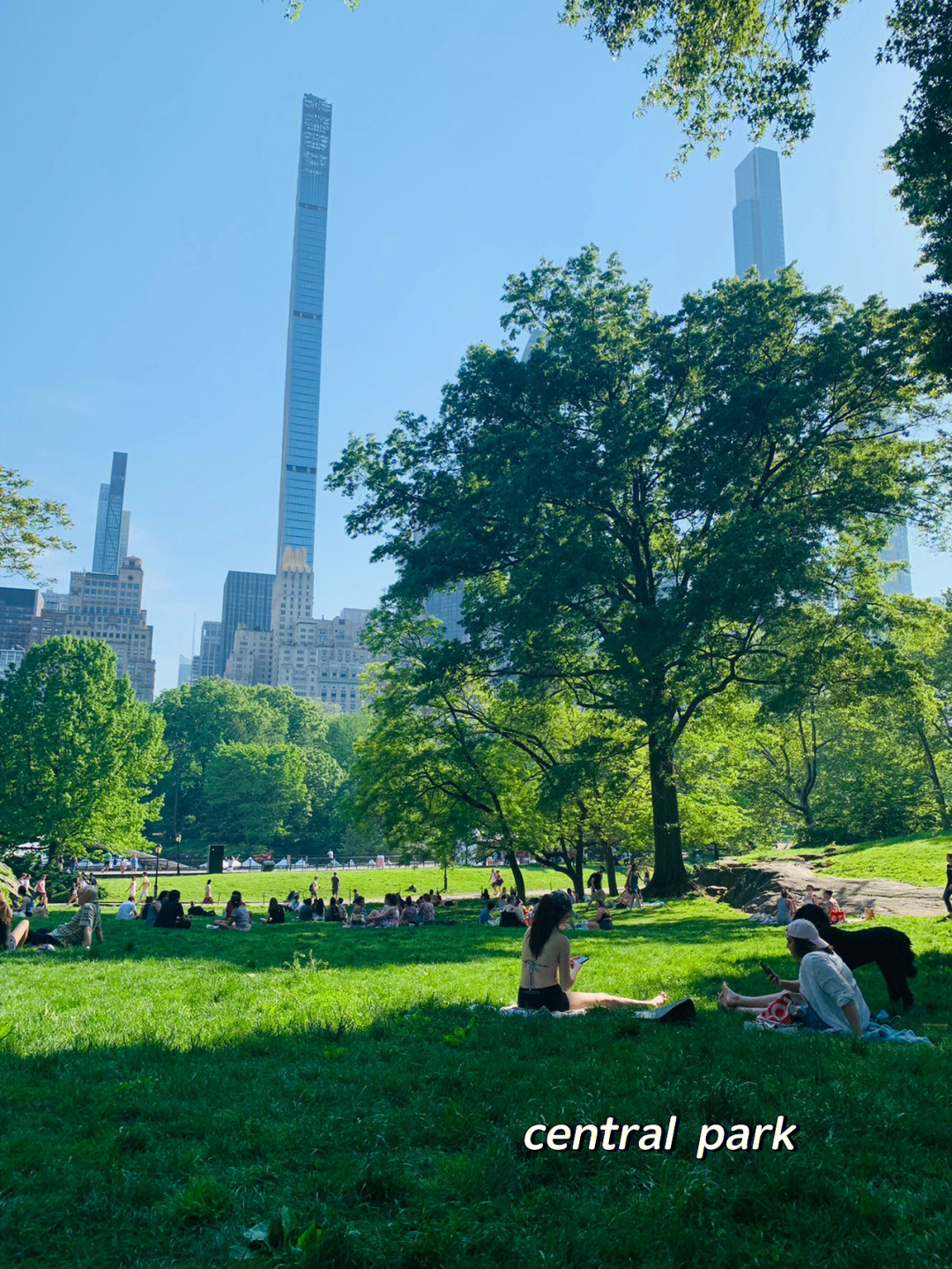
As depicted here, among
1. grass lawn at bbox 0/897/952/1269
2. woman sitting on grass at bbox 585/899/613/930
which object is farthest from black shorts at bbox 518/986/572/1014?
woman sitting on grass at bbox 585/899/613/930

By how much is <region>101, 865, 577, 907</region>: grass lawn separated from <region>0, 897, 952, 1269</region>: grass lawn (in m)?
42.0

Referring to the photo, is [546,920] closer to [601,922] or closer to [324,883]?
[601,922]

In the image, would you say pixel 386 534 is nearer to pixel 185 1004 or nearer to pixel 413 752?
pixel 413 752

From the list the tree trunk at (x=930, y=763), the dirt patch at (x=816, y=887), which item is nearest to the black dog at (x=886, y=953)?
the dirt patch at (x=816, y=887)

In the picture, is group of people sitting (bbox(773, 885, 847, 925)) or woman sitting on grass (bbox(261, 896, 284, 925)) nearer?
group of people sitting (bbox(773, 885, 847, 925))

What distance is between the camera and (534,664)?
27766 mm

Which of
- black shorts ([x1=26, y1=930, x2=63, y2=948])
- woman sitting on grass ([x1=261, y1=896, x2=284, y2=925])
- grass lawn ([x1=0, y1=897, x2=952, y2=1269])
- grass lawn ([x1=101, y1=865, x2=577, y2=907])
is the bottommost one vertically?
grass lawn ([x1=101, y1=865, x2=577, y2=907])

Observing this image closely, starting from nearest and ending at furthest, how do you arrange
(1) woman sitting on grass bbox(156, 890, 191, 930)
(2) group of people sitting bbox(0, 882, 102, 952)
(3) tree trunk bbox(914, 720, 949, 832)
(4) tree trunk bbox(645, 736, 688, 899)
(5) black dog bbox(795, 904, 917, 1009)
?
1. (5) black dog bbox(795, 904, 917, 1009)
2. (2) group of people sitting bbox(0, 882, 102, 952)
3. (1) woman sitting on grass bbox(156, 890, 191, 930)
4. (4) tree trunk bbox(645, 736, 688, 899)
5. (3) tree trunk bbox(914, 720, 949, 832)

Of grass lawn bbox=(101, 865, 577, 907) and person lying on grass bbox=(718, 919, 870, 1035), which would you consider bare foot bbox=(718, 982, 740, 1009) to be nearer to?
person lying on grass bbox=(718, 919, 870, 1035)

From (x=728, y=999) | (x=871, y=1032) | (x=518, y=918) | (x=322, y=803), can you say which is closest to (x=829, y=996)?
(x=871, y=1032)

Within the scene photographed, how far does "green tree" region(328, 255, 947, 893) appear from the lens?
2381 cm

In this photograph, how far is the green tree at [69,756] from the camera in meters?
43.8

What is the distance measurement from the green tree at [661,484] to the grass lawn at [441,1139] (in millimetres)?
15910

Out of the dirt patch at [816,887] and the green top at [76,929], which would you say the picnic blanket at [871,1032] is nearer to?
the green top at [76,929]
